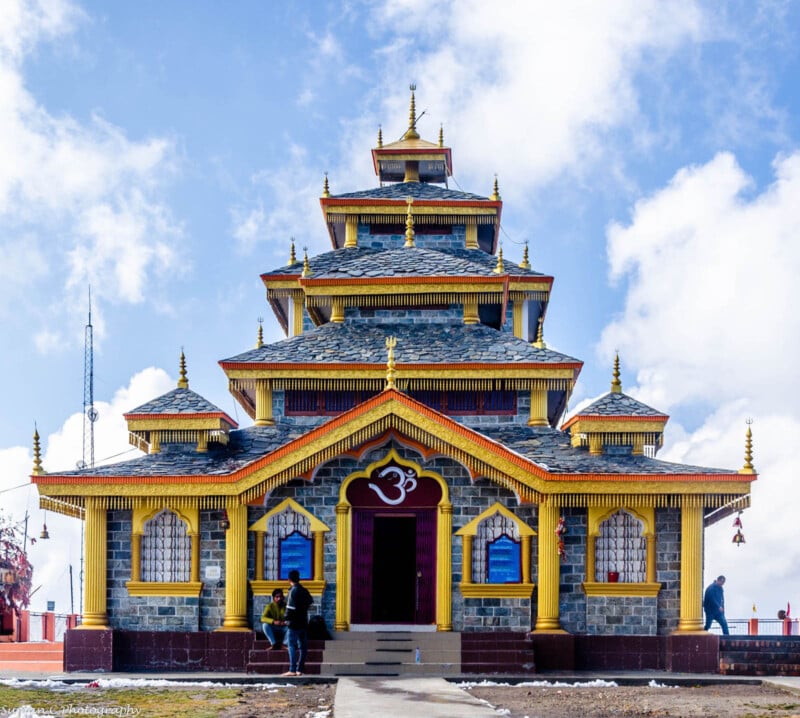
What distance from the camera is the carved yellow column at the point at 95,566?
978 inches

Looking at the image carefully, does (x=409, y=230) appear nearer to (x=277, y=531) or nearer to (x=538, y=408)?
(x=538, y=408)

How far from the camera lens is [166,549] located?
82.6ft

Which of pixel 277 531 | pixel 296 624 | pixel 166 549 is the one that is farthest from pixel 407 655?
pixel 166 549

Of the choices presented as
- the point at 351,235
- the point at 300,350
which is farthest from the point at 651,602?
the point at 351,235

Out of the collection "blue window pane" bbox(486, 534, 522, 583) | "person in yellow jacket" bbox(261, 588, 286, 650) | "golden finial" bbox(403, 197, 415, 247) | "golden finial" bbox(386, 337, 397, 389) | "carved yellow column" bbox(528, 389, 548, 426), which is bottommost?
"person in yellow jacket" bbox(261, 588, 286, 650)

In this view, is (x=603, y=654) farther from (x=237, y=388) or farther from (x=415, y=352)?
(x=237, y=388)

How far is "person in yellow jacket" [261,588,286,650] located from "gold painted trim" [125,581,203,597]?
1847 mm

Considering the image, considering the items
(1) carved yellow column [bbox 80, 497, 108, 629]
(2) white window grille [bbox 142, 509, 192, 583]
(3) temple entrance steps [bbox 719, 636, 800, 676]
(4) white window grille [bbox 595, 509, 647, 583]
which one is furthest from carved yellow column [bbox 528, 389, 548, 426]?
(1) carved yellow column [bbox 80, 497, 108, 629]

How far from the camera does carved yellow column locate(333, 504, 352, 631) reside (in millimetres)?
24703

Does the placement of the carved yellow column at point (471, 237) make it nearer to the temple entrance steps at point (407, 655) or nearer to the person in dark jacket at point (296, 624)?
the temple entrance steps at point (407, 655)

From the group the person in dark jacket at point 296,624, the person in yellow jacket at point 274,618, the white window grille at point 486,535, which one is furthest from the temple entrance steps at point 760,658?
the person in yellow jacket at point 274,618

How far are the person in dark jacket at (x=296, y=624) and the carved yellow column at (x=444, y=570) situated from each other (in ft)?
9.89

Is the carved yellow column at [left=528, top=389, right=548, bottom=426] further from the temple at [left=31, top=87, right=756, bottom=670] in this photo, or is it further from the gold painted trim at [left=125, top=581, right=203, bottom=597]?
the gold painted trim at [left=125, top=581, right=203, bottom=597]

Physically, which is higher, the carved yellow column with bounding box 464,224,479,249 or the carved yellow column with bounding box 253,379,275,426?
the carved yellow column with bounding box 464,224,479,249
